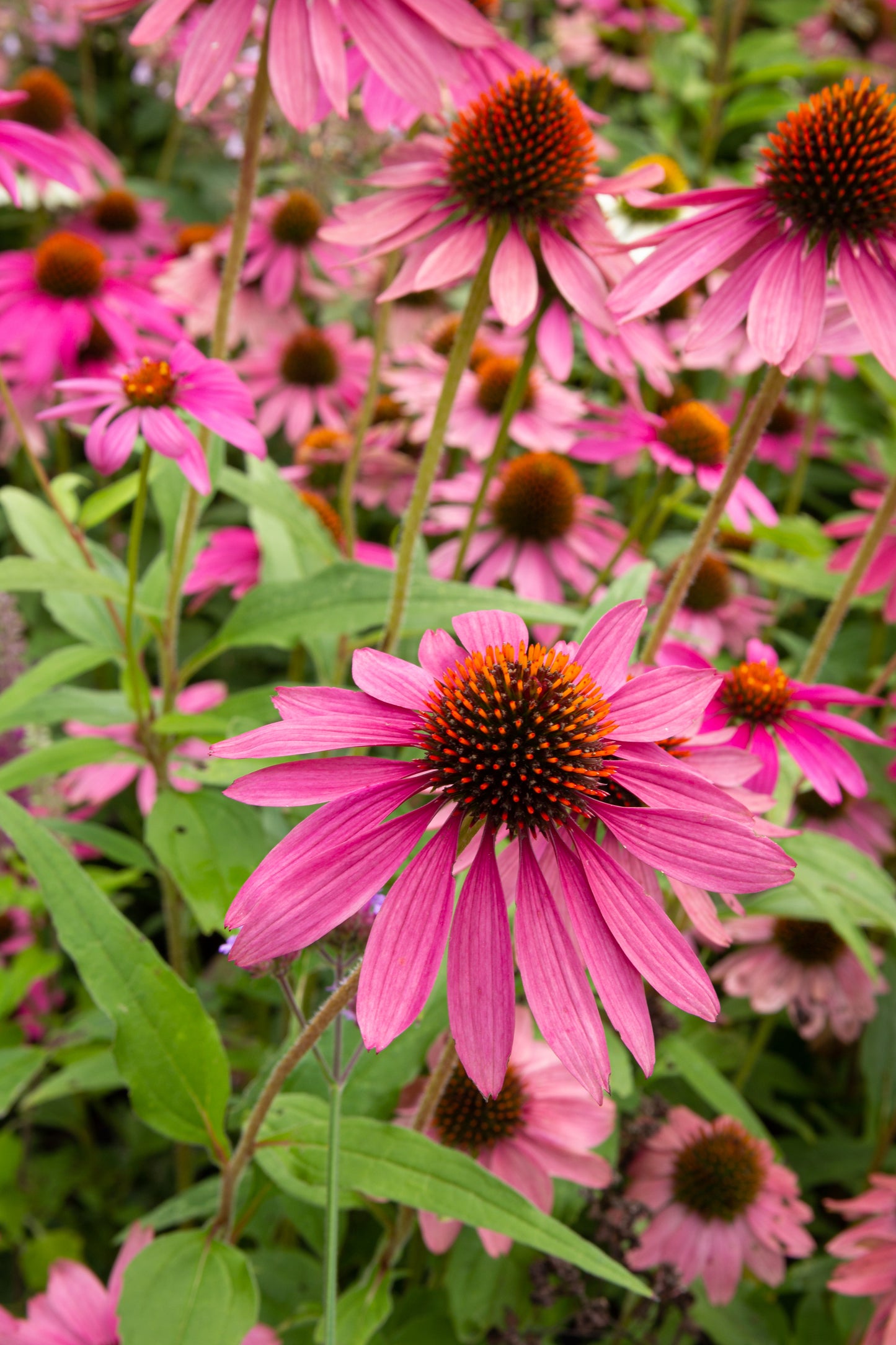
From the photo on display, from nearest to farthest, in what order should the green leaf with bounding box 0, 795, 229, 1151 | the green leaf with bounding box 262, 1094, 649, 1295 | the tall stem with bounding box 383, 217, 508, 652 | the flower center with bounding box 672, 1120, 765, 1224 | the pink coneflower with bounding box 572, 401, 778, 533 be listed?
the green leaf with bounding box 262, 1094, 649, 1295 < the green leaf with bounding box 0, 795, 229, 1151 < the tall stem with bounding box 383, 217, 508, 652 < the flower center with bounding box 672, 1120, 765, 1224 < the pink coneflower with bounding box 572, 401, 778, 533

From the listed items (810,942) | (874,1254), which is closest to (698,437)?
(810,942)

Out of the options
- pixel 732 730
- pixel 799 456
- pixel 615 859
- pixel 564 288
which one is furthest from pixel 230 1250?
pixel 799 456

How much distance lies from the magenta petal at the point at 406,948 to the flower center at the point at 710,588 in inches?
53.7

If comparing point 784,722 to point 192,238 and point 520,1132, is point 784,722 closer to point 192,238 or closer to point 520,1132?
point 520,1132

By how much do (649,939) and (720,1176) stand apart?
93 centimetres

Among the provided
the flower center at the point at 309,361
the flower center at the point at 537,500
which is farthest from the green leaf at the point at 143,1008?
the flower center at the point at 309,361

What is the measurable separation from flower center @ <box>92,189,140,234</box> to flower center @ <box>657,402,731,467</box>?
185 centimetres

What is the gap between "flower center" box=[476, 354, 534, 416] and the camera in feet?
6.94

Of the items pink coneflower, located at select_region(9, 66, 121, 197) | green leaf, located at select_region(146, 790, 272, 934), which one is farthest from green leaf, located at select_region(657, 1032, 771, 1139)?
pink coneflower, located at select_region(9, 66, 121, 197)

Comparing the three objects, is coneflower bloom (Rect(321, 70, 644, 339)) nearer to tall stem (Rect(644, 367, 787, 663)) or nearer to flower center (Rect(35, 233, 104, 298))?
tall stem (Rect(644, 367, 787, 663))

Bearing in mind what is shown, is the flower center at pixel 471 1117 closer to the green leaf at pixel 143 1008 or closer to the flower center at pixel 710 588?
the green leaf at pixel 143 1008

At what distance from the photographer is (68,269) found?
2107mm

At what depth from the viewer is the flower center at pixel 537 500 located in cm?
196

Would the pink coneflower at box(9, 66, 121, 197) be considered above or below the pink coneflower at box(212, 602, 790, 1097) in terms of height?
below
